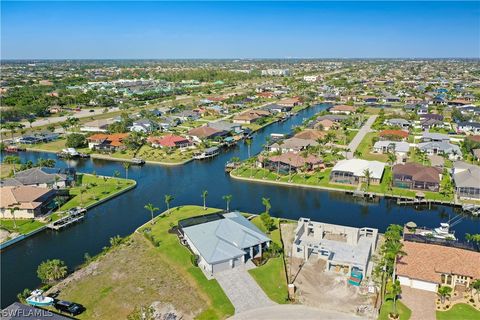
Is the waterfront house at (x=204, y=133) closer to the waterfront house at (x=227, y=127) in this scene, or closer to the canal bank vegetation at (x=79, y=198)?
the waterfront house at (x=227, y=127)

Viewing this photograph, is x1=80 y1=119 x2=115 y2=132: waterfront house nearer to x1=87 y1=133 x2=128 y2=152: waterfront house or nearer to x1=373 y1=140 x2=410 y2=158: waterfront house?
x1=87 y1=133 x2=128 y2=152: waterfront house

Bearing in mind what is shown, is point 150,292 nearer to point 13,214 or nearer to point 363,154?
point 13,214

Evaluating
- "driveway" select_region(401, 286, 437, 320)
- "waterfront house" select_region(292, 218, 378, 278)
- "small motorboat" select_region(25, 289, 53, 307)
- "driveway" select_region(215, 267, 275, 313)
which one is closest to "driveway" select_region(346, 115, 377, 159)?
"waterfront house" select_region(292, 218, 378, 278)

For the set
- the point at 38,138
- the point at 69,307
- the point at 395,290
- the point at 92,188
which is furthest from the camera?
the point at 38,138

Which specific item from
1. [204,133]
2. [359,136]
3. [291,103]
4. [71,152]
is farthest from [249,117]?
[71,152]

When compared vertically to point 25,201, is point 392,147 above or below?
above

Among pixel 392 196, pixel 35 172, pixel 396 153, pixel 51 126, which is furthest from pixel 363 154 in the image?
pixel 51 126

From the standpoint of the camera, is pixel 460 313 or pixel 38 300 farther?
pixel 38 300

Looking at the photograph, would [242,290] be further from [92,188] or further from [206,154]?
[206,154]
